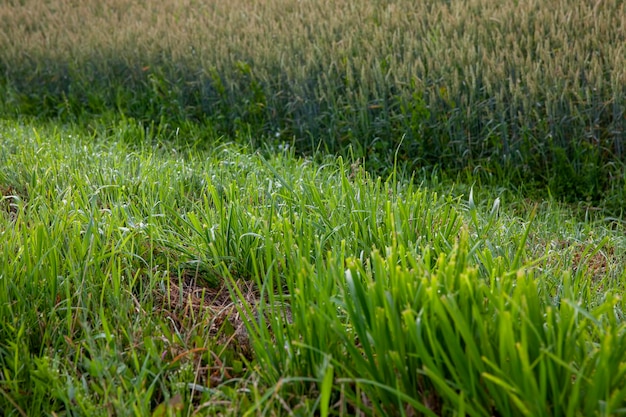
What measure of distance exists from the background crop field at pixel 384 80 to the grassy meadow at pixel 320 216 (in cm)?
3

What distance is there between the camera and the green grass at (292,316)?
5.20 ft

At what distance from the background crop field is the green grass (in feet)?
5.30

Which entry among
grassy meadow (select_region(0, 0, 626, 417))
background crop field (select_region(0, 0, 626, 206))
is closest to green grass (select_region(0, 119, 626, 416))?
grassy meadow (select_region(0, 0, 626, 417))

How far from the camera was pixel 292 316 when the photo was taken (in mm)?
2000

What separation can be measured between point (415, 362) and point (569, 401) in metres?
0.37

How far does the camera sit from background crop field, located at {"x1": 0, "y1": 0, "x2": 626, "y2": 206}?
5105 millimetres

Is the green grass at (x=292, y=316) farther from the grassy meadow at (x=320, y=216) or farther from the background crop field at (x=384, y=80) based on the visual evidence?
the background crop field at (x=384, y=80)

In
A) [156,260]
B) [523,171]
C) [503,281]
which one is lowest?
[523,171]

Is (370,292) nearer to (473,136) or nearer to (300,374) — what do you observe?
(300,374)

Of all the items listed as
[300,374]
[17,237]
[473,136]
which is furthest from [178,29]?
[300,374]

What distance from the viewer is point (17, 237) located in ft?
8.59

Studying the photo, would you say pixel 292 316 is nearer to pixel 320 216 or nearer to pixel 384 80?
pixel 320 216

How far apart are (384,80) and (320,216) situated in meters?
3.16

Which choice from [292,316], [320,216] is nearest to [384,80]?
[320,216]
